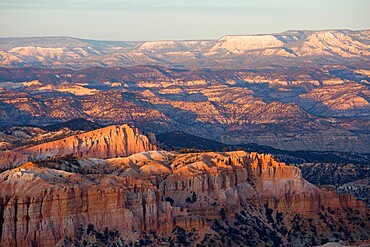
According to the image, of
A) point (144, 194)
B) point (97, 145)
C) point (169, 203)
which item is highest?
point (144, 194)

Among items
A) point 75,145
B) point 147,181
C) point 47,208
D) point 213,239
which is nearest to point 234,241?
point 213,239

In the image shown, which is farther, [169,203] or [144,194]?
[169,203]

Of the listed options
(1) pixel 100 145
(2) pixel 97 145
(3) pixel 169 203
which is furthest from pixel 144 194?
(2) pixel 97 145

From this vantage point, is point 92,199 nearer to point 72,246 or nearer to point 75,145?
point 72,246

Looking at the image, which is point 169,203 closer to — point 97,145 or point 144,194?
point 144,194

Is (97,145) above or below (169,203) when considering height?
below

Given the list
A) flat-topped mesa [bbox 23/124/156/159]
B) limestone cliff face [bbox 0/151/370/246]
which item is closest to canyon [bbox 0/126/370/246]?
limestone cliff face [bbox 0/151/370/246]

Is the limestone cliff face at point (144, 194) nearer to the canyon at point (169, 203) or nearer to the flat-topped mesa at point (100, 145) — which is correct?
the canyon at point (169, 203)
